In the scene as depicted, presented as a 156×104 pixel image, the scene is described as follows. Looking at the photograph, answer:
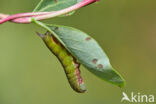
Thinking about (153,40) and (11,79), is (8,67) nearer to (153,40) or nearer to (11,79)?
(11,79)

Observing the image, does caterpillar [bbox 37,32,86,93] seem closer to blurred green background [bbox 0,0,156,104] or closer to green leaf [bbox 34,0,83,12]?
green leaf [bbox 34,0,83,12]

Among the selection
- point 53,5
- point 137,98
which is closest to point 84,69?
point 137,98

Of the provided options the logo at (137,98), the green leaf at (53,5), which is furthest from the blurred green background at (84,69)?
the green leaf at (53,5)

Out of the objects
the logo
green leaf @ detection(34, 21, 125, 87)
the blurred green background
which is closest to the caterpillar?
green leaf @ detection(34, 21, 125, 87)

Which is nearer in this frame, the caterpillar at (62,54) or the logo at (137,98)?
the caterpillar at (62,54)

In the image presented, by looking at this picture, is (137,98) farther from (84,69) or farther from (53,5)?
(53,5)

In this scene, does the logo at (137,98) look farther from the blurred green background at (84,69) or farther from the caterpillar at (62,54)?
the caterpillar at (62,54)
